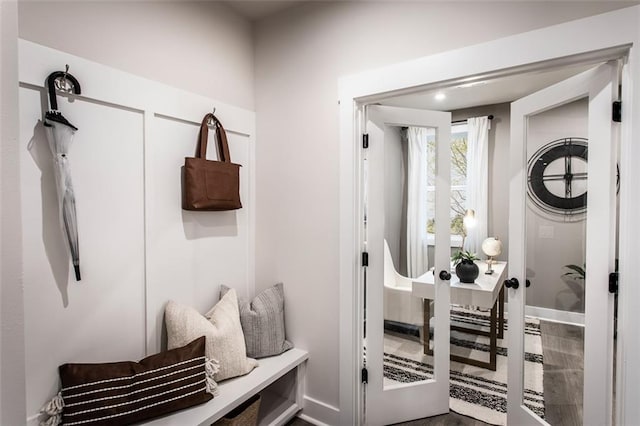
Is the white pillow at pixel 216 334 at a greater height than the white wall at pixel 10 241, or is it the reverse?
the white wall at pixel 10 241

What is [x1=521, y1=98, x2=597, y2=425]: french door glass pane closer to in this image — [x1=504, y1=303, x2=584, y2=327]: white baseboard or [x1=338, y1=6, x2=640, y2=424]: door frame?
[x1=504, y1=303, x2=584, y2=327]: white baseboard

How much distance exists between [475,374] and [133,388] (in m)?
2.58

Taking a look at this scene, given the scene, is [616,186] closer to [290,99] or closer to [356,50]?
[356,50]

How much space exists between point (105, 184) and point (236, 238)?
34.8 inches

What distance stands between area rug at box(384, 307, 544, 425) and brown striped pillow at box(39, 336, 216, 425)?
3.85 ft

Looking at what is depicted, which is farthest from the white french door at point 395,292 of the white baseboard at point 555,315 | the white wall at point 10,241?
the white wall at point 10,241

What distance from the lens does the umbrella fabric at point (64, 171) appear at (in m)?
1.34

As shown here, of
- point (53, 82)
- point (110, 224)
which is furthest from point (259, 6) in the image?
point (110, 224)

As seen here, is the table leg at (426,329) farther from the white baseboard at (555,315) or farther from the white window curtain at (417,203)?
the white baseboard at (555,315)

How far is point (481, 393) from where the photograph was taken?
98.7 inches

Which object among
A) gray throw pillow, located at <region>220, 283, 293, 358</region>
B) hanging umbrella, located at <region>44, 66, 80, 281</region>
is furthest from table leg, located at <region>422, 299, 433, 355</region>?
hanging umbrella, located at <region>44, 66, 80, 281</region>

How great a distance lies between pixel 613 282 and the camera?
55.9 inches

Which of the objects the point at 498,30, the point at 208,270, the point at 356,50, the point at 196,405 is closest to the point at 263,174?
the point at 208,270

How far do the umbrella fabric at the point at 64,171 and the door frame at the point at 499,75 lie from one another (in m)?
1.31
